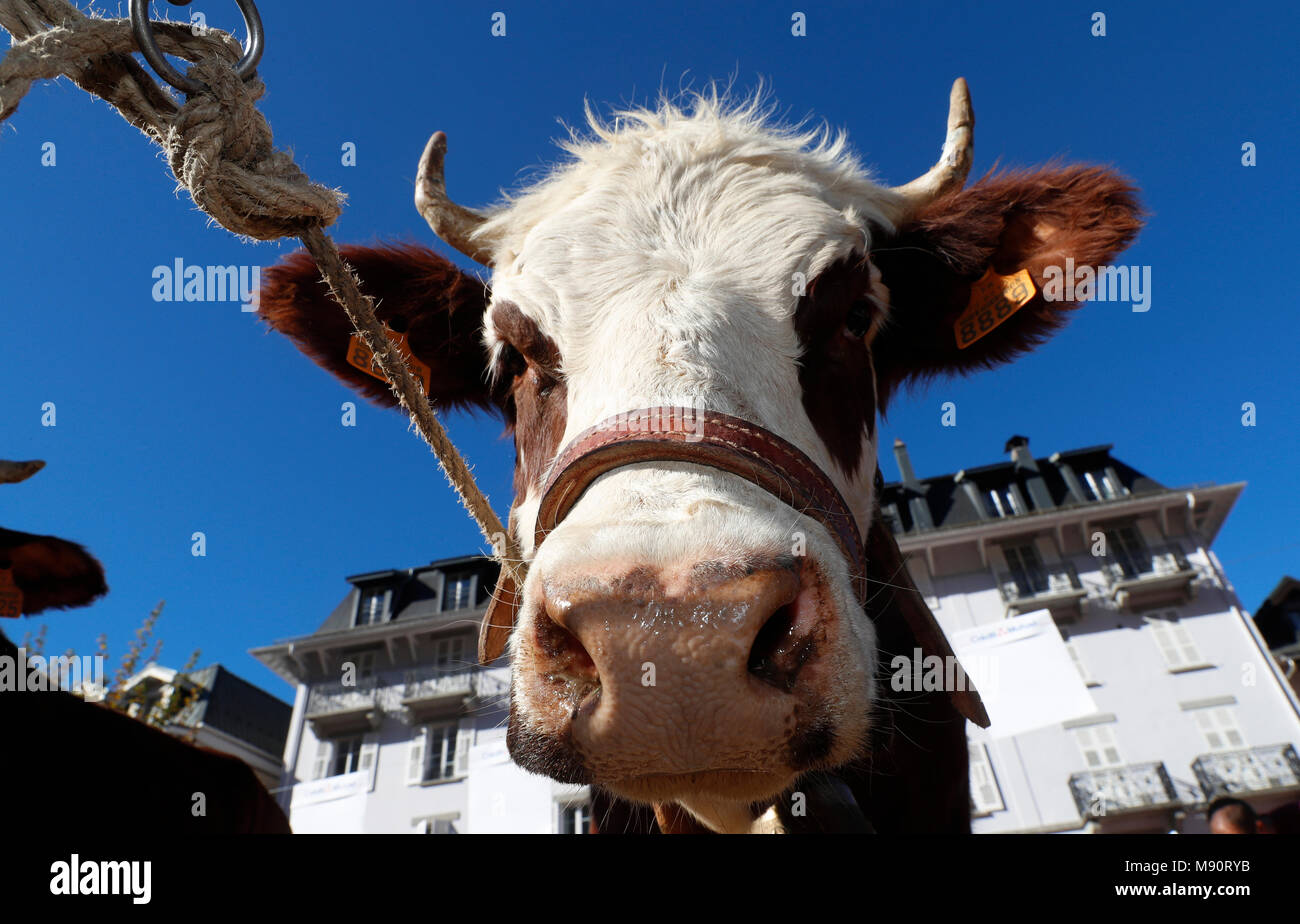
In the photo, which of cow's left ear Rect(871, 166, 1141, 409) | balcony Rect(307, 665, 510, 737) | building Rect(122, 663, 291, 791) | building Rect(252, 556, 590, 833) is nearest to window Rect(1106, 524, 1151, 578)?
building Rect(252, 556, 590, 833)

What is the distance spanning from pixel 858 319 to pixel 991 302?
0.97 meters

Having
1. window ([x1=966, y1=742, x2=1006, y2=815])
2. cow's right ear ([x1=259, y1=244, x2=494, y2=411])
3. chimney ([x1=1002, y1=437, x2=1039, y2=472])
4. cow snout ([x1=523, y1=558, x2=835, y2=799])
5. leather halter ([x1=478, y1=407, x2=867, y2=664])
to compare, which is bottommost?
cow snout ([x1=523, y1=558, x2=835, y2=799])

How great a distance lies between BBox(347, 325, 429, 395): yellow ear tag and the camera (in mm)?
3330

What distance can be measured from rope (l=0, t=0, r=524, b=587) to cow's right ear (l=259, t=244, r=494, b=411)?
64.1 inches

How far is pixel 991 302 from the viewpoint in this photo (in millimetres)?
3010

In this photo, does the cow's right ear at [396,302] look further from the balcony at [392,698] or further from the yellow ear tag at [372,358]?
the balcony at [392,698]

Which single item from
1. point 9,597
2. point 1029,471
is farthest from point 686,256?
point 1029,471

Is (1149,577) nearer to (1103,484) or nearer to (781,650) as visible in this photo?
(1103,484)

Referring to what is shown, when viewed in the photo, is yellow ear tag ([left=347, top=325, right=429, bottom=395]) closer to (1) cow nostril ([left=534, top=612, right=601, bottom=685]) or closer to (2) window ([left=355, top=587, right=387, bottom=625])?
(1) cow nostril ([left=534, top=612, right=601, bottom=685])

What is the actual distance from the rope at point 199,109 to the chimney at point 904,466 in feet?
97.2

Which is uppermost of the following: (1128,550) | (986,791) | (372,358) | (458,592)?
(458,592)

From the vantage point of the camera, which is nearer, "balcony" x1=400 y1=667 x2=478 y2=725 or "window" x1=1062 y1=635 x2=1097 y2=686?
"window" x1=1062 y1=635 x2=1097 y2=686

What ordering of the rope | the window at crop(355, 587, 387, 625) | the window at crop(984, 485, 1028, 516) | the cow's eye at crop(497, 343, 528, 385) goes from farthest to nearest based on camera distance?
the window at crop(355, 587, 387, 625) < the window at crop(984, 485, 1028, 516) < the cow's eye at crop(497, 343, 528, 385) < the rope
